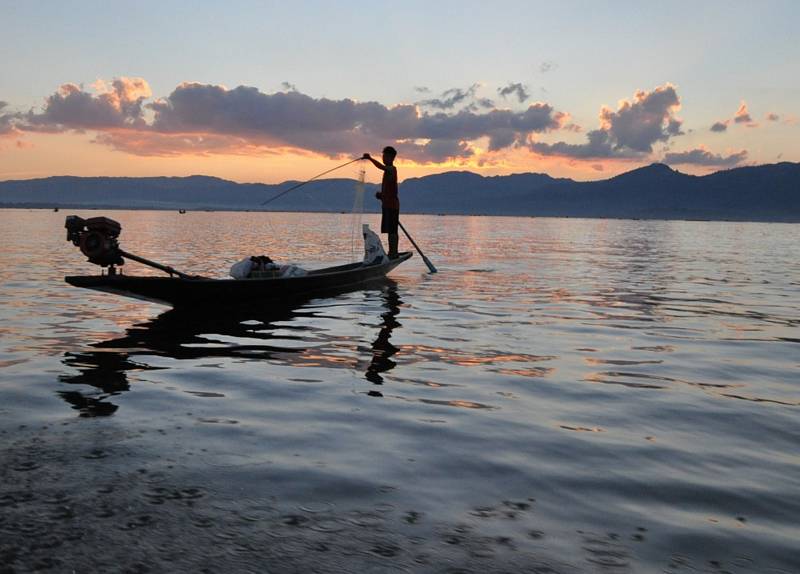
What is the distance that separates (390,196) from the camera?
76.7ft

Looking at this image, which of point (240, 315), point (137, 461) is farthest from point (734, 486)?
point (240, 315)

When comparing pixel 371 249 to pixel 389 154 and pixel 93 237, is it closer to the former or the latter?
pixel 389 154

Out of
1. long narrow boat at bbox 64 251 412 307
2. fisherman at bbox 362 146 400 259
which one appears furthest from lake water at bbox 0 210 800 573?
fisherman at bbox 362 146 400 259

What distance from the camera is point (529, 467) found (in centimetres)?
625

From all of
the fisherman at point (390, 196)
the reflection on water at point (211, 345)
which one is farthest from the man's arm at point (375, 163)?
the reflection on water at point (211, 345)

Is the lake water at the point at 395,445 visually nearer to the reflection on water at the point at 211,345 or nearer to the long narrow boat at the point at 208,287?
the reflection on water at the point at 211,345

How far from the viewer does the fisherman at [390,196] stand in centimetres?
2280

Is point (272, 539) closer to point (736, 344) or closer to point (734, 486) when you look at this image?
point (734, 486)

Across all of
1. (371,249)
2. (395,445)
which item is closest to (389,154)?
(371,249)

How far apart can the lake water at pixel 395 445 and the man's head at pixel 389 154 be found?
9079 mm

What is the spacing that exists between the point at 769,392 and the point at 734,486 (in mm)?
4120

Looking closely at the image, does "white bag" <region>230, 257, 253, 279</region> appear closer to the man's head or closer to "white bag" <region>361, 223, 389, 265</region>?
"white bag" <region>361, 223, 389, 265</region>

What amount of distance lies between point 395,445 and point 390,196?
17.2 metres

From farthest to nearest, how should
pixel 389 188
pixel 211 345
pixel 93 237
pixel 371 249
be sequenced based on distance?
pixel 389 188, pixel 371 249, pixel 93 237, pixel 211 345
